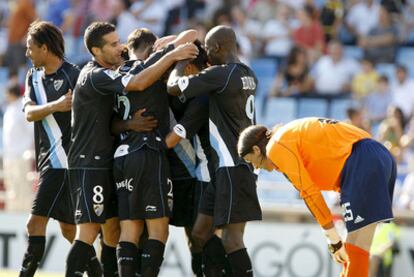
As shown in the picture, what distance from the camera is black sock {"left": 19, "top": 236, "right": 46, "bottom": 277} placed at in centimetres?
1080

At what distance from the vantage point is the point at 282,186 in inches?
623

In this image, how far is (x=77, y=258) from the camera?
10.1m

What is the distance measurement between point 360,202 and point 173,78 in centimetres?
193

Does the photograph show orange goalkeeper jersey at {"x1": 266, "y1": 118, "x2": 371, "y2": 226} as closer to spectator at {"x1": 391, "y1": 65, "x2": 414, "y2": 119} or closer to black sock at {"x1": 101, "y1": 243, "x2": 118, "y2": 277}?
black sock at {"x1": 101, "y1": 243, "x2": 118, "y2": 277}

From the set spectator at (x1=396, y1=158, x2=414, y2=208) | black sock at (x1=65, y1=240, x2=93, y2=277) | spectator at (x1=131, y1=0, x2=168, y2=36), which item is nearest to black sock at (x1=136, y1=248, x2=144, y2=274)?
black sock at (x1=65, y1=240, x2=93, y2=277)

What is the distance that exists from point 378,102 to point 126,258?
822cm

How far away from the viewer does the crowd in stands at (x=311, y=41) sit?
56.8 feet

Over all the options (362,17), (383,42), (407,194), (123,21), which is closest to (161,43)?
(407,194)

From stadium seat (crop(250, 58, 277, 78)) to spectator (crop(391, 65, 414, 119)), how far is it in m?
2.74

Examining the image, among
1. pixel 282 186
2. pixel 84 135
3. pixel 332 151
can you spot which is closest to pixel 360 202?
pixel 332 151

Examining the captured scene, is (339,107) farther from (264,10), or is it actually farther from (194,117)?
(194,117)

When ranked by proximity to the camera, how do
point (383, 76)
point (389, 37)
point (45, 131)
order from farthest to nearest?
point (389, 37) < point (383, 76) < point (45, 131)

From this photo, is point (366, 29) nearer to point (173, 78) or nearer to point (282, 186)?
point (282, 186)

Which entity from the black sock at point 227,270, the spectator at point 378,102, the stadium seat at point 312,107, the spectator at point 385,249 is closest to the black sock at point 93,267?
the black sock at point 227,270
